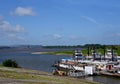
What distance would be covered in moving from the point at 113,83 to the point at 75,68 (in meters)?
28.9

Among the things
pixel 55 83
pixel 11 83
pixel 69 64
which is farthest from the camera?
pixel 69 64

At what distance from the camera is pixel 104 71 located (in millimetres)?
84125

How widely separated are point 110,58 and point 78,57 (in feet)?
40.1

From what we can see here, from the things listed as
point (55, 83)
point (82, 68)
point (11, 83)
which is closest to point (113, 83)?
point (82, 68)

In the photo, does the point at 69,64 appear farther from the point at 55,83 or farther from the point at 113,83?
the point at 55,83

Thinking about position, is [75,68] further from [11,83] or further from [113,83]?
[11,83]

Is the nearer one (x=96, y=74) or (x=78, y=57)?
(x=96, y=74)

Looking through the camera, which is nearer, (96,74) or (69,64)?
(96,74)

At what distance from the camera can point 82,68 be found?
293ft

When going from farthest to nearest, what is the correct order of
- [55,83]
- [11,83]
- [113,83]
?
1. [113,83]
2. [55,83]
3. [11,83]

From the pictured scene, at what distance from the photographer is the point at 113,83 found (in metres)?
64.4

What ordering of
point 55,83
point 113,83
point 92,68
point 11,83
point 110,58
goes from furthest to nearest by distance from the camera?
point 110,58, point 92,68, point 113,83, point 55,83, point 11,83

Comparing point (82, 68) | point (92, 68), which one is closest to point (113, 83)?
point (92, 68)

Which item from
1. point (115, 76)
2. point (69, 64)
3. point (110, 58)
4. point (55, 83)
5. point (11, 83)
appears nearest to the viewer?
point (11, 83)
